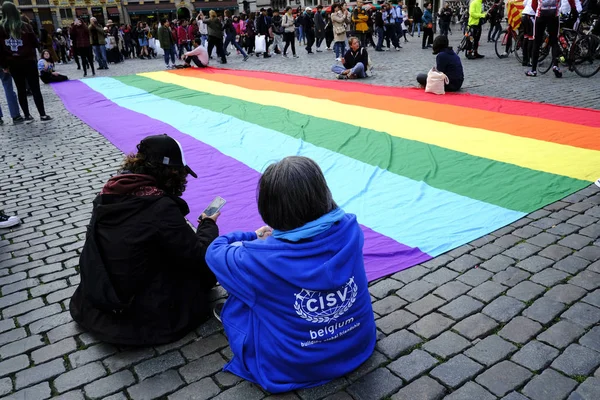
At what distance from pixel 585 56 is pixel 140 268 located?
10.9m

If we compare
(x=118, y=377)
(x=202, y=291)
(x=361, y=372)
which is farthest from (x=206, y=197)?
(x=361, y=372)

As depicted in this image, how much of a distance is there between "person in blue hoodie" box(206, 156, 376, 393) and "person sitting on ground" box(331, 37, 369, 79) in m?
10.4

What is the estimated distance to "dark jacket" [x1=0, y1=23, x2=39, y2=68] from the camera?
8453 mm

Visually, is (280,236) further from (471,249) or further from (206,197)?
(206,197)

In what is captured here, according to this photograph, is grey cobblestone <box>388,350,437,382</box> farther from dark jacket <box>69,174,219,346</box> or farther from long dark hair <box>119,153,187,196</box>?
long dark hair <box>119,153,187,196</box>

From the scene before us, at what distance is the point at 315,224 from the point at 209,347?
1189 millimetres

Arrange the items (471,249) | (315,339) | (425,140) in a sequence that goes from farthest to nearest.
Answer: (425,140)
(471,249)
(315,339)

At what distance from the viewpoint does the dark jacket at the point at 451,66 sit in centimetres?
943

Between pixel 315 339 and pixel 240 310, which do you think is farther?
pixel 240 310

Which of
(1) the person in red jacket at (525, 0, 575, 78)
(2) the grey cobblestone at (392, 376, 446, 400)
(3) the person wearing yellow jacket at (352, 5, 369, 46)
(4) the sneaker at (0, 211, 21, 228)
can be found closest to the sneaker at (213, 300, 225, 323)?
(2) the grey cobblestone at (392, 376, 446, 400)

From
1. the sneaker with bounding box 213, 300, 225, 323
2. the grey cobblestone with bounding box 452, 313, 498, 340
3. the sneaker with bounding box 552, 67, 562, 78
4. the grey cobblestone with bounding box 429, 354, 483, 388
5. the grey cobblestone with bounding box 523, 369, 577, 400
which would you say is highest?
the sneaker with bounding box 552, 67, 562, 78

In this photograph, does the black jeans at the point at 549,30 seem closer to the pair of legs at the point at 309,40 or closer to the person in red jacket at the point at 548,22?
the person in red jacket at the point at 548,22

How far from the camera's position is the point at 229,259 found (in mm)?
2344

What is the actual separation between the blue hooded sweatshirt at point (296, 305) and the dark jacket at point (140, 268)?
0.35 m
